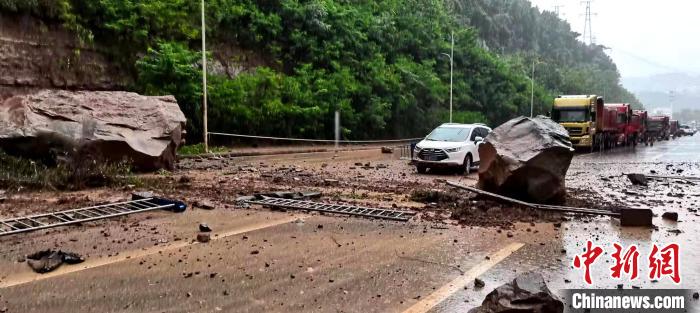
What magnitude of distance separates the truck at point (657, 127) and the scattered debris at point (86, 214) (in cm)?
5003

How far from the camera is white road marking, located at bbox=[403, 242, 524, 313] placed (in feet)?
17.3

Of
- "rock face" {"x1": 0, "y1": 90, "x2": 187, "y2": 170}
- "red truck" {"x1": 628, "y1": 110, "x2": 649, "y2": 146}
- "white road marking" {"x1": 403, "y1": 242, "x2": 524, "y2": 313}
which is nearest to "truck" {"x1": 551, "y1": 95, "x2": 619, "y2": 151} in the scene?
"red truck" {"x1": 628, "y1": 110, "x2": 649, "y2": 146}

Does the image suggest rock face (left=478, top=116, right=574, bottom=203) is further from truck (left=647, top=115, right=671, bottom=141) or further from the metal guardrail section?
truck (left=647, top=115, right=671, bottom=141)

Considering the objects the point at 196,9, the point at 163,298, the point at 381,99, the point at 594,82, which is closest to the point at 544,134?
the point at 163,298

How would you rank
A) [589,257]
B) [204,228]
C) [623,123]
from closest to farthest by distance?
[589,257] → [204,228] → [623,123]

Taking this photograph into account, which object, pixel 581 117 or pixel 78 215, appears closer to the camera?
pixel 78 215

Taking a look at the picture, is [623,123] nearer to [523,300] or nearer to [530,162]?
[530,162]

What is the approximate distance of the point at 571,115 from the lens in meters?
32.8

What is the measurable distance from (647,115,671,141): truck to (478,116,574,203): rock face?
45.2 metres

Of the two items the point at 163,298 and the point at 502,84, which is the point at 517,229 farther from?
the point at 502,84

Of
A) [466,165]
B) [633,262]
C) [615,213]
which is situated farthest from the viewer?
[466,165]

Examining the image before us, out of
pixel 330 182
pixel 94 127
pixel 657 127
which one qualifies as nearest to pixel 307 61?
pixel 330 182

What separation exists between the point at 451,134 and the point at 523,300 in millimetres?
14528

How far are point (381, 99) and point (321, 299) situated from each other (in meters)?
33.1
